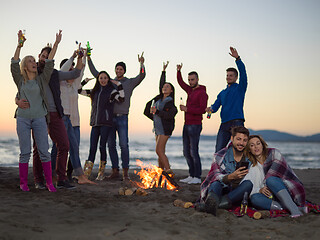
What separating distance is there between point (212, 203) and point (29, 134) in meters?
2.68

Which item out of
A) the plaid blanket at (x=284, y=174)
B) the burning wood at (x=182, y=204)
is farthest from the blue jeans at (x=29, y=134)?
the plaid blanket at (x=284, y=174)

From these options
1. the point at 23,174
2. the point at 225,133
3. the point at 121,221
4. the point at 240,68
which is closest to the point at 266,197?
the point at 121,221

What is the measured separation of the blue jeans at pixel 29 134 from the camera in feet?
15.1

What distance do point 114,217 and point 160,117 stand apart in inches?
126

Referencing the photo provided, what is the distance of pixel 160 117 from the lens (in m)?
6.52

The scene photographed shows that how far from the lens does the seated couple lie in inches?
149

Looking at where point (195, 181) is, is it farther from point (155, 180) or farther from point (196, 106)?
point (196, 106)

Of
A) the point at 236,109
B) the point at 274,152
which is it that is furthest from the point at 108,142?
the point at 274,152

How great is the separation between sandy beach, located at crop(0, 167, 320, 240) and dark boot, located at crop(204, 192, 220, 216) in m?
0.07

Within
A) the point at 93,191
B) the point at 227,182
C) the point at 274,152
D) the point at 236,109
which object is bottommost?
the point at 93,191

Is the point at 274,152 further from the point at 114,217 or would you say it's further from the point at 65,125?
the point at 65,125

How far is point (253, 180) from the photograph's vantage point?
3.99 metres

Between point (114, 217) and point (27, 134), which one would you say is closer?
point (114, 217)

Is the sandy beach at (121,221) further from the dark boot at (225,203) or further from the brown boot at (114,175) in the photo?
the brown boot at (114,175)
